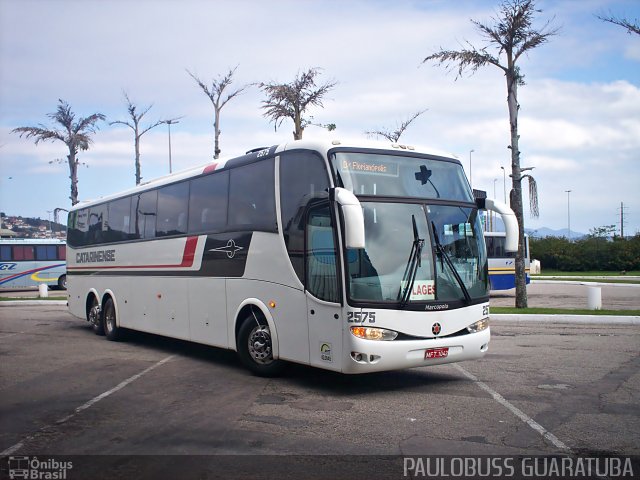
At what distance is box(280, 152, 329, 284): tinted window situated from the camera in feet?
29.0

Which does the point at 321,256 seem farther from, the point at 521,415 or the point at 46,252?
the point at 46,252

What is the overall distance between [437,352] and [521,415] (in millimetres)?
1522

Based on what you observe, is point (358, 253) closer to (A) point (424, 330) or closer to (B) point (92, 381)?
(A) point (424, 330)

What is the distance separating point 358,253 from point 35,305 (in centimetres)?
2236

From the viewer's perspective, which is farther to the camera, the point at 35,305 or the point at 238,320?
the point at 35,305

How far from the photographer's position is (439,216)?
893 centimetres

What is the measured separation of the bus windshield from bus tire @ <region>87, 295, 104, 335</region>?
31.7ft

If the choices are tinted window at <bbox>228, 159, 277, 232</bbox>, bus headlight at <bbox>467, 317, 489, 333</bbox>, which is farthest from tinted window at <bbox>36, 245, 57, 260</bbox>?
bus headlight at <bbox>467, 317, 489, 333</bbox>

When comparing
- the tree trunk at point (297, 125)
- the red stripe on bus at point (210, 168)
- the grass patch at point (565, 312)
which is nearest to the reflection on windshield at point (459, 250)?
the red stripe on bus at point (210, 168)

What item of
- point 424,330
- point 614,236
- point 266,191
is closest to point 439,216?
point 424,330

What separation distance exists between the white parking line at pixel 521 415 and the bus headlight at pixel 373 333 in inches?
61.0

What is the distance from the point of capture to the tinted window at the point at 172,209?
1230 centimetres

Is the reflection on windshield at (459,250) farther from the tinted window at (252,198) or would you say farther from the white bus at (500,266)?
the white bus at (500,266)

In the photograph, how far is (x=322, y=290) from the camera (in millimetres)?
8562
